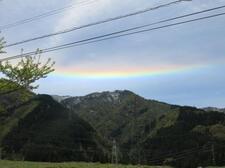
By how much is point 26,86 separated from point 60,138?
16415 cm

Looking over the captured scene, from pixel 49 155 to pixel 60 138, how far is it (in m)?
46.6

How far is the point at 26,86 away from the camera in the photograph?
112 ft

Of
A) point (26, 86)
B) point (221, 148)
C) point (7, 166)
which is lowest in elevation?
point (7, 166)

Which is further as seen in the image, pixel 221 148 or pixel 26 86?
pixel 221 148

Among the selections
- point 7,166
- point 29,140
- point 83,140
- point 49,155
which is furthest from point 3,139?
point 7,166

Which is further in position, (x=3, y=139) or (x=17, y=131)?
(x=17, y=131)

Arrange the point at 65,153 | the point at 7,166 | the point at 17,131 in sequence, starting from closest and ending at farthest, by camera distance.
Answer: the point at 7,166 → the point at 65,153 → the point at 17,131

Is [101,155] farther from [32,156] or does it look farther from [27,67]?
[27,67]

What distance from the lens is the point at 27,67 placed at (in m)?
34.3

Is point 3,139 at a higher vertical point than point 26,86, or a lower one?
higher

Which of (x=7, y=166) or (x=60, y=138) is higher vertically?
(x=60, y=138)

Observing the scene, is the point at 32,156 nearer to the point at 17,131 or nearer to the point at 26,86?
the point at 17,131

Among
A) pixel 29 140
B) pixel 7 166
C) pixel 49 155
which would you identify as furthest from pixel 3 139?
pixel 7 166

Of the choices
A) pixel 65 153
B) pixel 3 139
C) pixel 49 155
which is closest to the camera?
pixel 49 155
